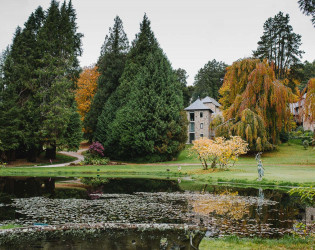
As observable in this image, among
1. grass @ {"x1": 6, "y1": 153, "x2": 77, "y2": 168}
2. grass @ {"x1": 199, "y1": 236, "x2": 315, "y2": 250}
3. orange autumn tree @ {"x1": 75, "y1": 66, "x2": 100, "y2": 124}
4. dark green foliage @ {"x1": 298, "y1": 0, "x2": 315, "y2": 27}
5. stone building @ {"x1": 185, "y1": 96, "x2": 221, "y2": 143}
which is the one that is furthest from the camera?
stone building @ {"x1": 185, "y1": 96, "x2": 221, "y2": 143}

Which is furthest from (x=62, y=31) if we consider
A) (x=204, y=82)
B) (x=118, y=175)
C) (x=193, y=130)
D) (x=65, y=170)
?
(x=204, y=82)

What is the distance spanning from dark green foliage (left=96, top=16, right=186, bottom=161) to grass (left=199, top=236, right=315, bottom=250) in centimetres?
2877

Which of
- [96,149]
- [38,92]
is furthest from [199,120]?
[38,92]

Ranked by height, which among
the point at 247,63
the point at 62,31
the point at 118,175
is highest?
the point at 62,31

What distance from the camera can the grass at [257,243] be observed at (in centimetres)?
652

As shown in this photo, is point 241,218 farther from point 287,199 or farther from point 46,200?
point 46,200

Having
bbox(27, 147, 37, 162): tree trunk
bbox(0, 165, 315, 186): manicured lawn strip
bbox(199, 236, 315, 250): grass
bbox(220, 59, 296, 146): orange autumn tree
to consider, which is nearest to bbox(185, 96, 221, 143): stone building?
bbox(220, 59, 296, 146): orange autumn tree

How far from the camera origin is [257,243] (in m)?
6.91

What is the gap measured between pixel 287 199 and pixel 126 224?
29.5ft

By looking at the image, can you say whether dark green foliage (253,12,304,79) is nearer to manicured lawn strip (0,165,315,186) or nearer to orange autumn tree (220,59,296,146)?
orange autumn tree (220,59,296,146)

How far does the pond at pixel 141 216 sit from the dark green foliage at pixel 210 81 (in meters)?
62.0

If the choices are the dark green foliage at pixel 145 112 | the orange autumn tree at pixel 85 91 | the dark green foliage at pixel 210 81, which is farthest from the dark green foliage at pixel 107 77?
the dark green foliage at pixel 210 81

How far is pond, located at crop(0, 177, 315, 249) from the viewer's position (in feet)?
24.4

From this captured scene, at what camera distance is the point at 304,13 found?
29.1ft
